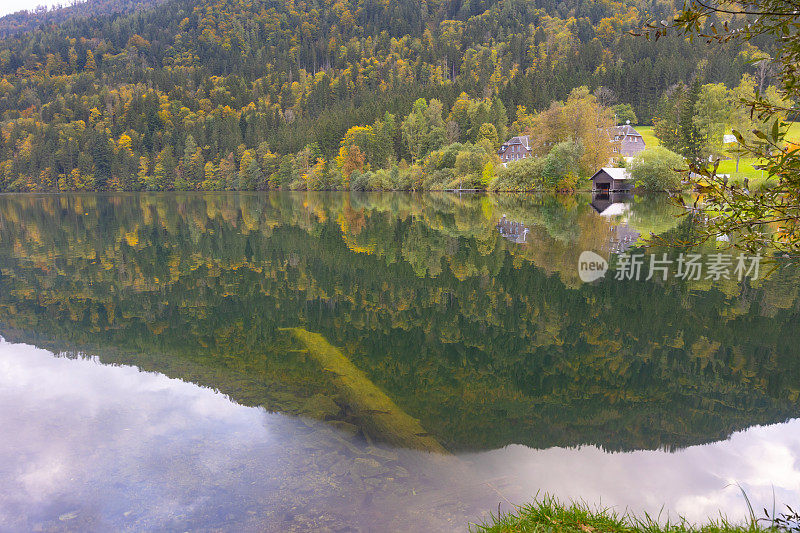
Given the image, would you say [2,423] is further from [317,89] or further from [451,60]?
[451,60]

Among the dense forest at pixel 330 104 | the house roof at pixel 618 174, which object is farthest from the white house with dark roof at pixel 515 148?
the house roof at pixel 618 174

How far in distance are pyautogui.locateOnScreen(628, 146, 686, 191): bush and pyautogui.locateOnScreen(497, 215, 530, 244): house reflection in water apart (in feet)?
121

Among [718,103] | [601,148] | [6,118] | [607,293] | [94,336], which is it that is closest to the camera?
[94,336]

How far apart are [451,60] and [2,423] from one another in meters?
185

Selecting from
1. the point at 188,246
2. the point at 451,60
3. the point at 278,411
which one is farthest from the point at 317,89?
the point at 278,411

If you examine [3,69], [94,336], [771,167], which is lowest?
[94,336]

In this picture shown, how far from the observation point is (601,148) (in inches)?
2867

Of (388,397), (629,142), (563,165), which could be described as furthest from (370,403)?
(629,142)

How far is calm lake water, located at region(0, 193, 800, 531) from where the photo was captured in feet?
19.6

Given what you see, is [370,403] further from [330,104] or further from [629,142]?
[330,104]

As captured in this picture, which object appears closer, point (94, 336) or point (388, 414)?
point (388, 414)

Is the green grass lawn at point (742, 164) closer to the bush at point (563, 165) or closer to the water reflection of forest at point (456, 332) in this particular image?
the bush at point (563, 165)

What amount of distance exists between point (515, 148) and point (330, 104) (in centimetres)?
7558

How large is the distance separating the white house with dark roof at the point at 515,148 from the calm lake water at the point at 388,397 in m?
85.5
